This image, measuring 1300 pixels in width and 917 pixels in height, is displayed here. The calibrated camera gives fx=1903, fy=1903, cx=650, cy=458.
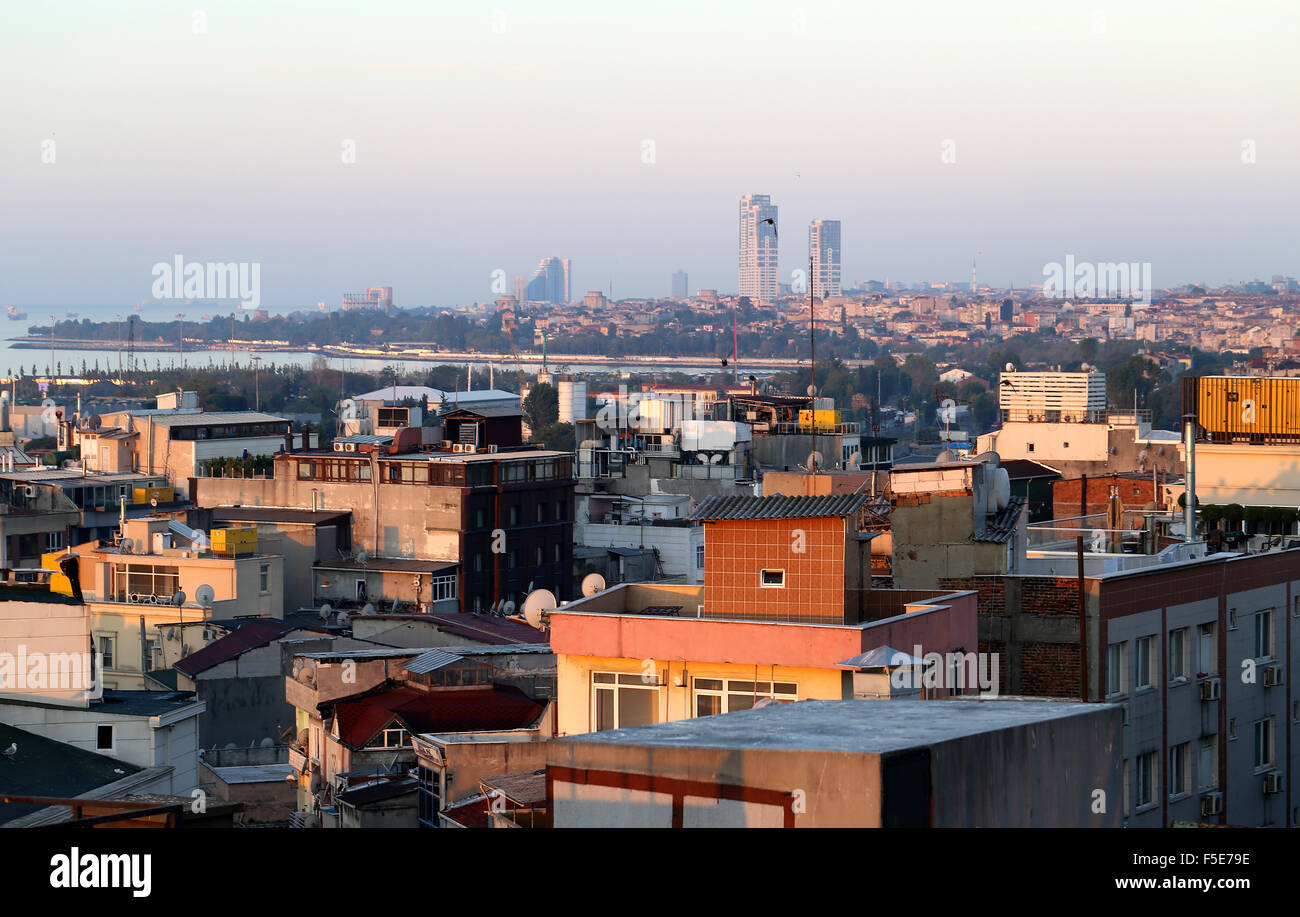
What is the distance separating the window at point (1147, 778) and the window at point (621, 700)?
241 inches

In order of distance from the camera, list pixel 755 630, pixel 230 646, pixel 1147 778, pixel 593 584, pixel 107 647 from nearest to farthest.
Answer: pixel 755 630, pixel 1147 778, pixel 593 584, pixel 230 646, pixel 107 647

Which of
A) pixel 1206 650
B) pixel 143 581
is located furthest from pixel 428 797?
pixel 143 581

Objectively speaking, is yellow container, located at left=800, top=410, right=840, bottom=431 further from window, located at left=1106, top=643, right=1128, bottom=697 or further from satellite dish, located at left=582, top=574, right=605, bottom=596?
window, located at left=1106, top=643, right=1128, bottom=697

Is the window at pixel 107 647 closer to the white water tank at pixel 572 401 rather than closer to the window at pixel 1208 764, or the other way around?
the window at pixel 1208 764

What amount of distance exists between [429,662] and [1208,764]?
9.66 m

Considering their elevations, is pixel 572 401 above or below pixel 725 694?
above

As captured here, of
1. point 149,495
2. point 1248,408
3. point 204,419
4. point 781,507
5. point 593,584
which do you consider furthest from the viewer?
point 204,419

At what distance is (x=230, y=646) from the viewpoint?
3238cm

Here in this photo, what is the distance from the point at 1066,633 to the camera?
18781mm

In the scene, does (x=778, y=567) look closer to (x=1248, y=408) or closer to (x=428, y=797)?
(x=428, y=797)

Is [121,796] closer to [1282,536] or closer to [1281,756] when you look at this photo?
[1281,756]

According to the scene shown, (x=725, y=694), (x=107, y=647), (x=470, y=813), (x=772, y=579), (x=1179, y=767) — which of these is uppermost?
(x=772, y=579)
